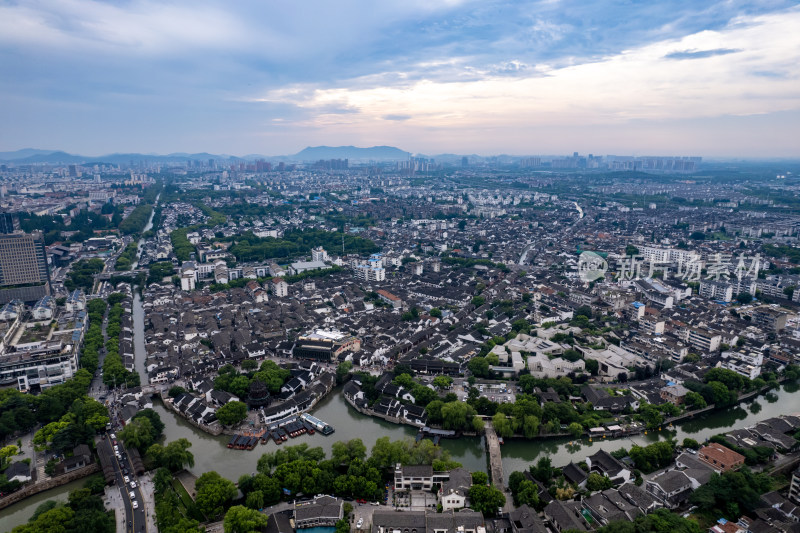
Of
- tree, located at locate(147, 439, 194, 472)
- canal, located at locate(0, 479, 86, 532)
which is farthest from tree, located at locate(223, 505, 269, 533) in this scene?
canal, located at locate(0, 479, 86, 532)

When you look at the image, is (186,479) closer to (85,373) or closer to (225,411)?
(225,411)

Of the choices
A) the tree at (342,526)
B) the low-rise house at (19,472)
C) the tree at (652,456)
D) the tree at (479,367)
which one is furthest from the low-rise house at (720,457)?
the low-rise house at (19,472)

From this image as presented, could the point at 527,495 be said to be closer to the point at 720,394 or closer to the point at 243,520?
the point at 243,520

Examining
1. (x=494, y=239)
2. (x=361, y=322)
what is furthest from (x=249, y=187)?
(x=361, y=322)

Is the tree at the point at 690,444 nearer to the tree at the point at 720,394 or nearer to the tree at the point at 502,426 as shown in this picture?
the tree at the point at 720,394

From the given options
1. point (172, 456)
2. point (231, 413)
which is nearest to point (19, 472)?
point (172, 456)

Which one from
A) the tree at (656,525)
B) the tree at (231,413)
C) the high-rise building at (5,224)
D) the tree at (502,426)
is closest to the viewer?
the tree at (656,525)

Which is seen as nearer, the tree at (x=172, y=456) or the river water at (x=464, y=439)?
the tree at (x=172, y=456)
